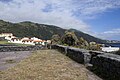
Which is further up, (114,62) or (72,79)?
(114,62)

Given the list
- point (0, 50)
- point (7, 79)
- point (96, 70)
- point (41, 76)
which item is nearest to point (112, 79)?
point (96, 70)

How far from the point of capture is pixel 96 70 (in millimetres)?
9883

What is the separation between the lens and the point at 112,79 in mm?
7758

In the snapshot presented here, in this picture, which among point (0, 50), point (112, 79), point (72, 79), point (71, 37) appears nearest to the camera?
point (112, 79)

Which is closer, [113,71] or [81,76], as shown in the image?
[113,71]

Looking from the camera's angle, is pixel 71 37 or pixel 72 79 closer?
pixel 72 79

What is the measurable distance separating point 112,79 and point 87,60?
4.49 metres

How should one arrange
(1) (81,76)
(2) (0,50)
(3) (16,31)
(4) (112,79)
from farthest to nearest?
(3) (16,31) < (2) (0,50) < (1) (81,76) < (4) (112,79)

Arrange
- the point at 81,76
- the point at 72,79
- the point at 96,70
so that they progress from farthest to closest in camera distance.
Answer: the point at 96,70 < the point at 81,76 < the point at 72,79

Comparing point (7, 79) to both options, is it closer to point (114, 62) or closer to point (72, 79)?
point (72, 79)

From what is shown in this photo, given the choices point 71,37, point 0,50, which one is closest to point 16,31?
point 71,37

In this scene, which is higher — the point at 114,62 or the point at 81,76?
the point at 114,62

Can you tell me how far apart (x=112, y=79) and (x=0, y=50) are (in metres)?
24.6

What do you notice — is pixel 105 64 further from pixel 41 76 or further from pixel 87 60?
pixel 87 60
